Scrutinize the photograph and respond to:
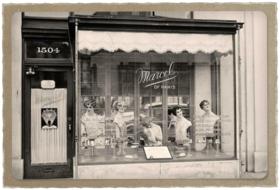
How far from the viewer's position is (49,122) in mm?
4676


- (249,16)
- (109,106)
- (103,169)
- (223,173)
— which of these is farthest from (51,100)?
(249,16)

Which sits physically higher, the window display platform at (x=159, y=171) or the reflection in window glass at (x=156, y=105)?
the reflection in window glass at (x=156, y=105)

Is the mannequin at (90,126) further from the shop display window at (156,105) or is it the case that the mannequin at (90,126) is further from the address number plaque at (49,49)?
the address number plaque at (49,49)

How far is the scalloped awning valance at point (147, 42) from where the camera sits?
4.18 m

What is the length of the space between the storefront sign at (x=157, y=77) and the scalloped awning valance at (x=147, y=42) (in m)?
0.25

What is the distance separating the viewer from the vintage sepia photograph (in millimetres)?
4152

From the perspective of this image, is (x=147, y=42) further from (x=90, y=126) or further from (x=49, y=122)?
(x=49, y=122)

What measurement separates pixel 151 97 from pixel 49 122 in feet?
4.25

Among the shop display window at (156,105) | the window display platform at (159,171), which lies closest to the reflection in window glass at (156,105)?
the shop display window at (156,105)

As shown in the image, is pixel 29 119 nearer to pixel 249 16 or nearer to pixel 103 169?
pixel 103 169

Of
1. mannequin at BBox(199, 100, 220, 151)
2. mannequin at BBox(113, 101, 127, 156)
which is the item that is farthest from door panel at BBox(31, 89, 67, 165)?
mannequin at BBox(199, 100, 220, 151)

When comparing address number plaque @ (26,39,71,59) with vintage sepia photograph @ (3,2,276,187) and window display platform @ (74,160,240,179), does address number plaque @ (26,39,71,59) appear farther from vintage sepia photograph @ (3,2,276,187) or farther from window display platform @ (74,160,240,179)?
window display platform @ (74,160,240,179)

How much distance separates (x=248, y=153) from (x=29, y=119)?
2598 mm

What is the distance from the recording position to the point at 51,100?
4691 mm
